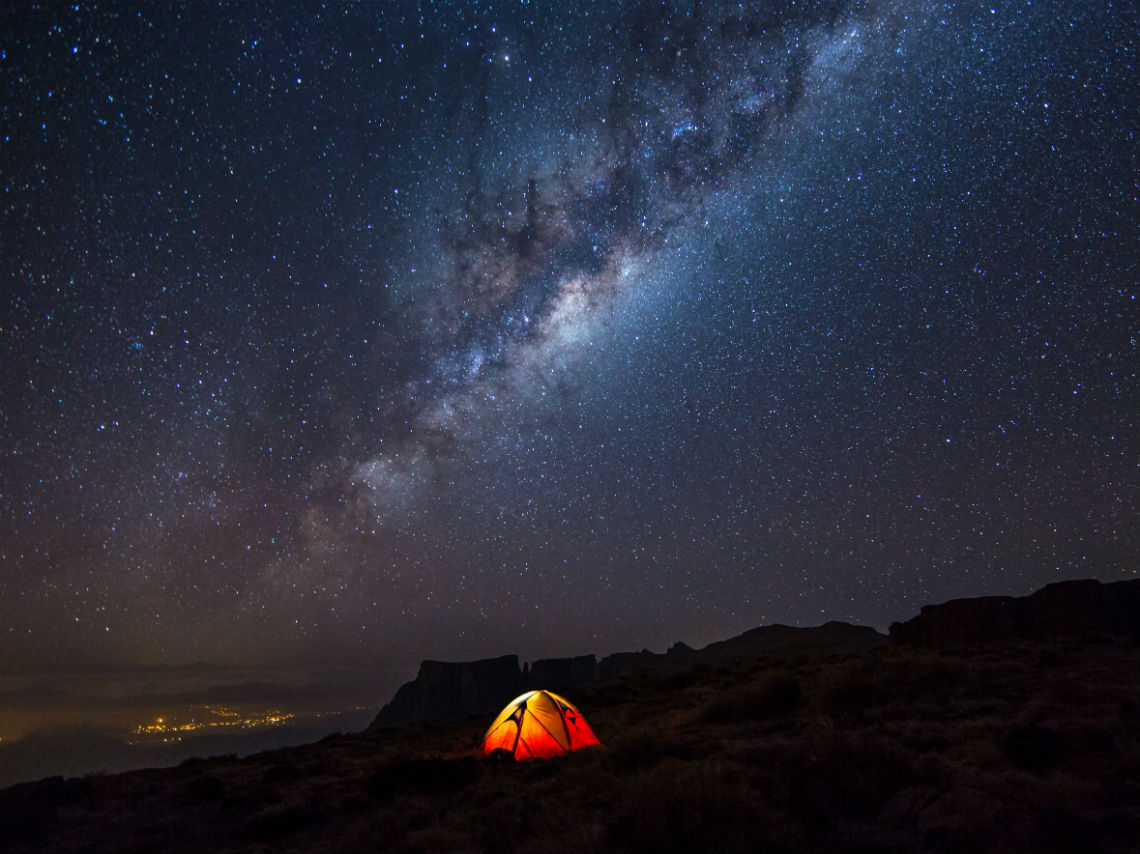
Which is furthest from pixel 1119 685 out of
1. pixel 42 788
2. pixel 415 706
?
pixel 415 706

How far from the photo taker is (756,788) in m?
8.30

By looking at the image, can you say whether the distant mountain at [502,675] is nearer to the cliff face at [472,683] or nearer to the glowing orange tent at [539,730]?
the cliff face at [472,683]

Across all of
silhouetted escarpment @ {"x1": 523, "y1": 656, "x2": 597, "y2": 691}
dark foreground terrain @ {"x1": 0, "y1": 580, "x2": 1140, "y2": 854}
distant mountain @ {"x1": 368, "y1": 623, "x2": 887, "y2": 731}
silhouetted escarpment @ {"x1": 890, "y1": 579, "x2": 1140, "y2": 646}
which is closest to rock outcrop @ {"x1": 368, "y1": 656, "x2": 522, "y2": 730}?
distant mountain @ {"x1": 368, "y1": 623, "x2": 887, "y2": 731}

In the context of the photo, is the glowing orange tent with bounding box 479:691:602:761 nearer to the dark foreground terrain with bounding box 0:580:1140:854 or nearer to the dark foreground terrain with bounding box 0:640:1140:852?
the dark foreground terrain with bounding box 0:580:1140:854

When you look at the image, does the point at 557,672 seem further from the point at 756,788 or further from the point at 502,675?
the point at 756,788

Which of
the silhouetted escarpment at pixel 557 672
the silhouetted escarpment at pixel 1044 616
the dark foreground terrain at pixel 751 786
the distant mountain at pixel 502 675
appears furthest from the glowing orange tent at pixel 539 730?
the silhouetted escarpment at pixel 557 672

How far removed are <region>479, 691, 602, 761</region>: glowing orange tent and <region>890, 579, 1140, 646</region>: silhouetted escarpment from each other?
2334 cm

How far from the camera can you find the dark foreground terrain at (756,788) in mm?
6871

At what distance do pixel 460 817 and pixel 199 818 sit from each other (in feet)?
21.8

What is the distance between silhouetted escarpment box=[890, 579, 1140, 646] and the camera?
27.6m

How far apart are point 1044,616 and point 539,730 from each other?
91.4 feet

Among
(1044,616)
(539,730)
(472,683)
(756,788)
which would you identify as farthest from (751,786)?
(472,683)

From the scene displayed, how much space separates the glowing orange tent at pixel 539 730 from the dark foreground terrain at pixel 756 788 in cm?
104

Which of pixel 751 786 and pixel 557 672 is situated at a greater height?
pixel 751 786
